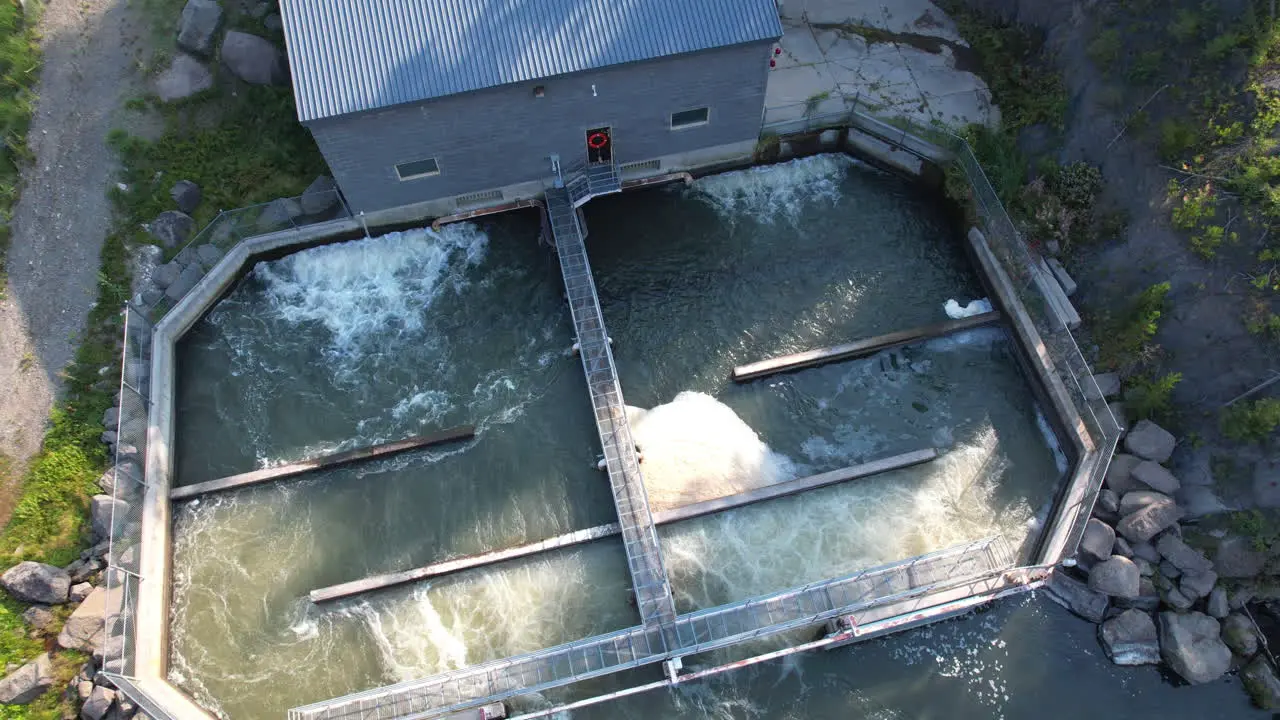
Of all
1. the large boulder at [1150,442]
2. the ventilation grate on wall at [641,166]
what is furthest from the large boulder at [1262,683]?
the ventilation grate on wall at [641,166]

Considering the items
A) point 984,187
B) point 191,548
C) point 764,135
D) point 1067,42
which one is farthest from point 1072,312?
point 191,548

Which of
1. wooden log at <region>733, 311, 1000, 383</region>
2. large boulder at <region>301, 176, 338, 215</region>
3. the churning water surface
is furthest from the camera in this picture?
large boulder at <region>301, 176, 338, 215</region>

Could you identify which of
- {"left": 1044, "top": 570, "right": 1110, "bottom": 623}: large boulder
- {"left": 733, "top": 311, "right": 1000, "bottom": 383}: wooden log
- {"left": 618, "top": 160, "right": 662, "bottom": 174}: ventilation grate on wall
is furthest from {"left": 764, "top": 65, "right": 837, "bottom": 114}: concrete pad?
{"left": 1044, "top": 570, "right": 1110, "bottom": 623}: large boulder

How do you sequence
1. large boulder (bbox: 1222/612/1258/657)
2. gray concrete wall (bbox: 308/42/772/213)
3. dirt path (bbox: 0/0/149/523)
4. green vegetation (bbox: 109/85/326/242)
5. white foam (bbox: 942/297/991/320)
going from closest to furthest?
1. large boulder (bbox: 1222/612/1258/657)
2. gray concrete wall (bbox: 308/42/772/213)
3. dirt path (bbox: 0/0/149/523)
4. white foam (bbox: 942/297/991/320)
5. green vegetation (bbox: 109/85/326/242)

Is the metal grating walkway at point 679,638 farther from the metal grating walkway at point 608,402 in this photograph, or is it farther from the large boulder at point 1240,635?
the large boulder at point 1240,635

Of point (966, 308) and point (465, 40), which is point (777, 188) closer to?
point (966, 308)

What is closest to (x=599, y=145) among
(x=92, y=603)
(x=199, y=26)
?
(x=199, y=26)

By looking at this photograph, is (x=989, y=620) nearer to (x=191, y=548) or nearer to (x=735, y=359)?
(x=735, y=359)

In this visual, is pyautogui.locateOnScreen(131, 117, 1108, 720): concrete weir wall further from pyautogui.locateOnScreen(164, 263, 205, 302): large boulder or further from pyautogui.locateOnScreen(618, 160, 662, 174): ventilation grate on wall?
pyautogui.locateOnScreen(618, 160, 662, 174): ventilation grate on wall
